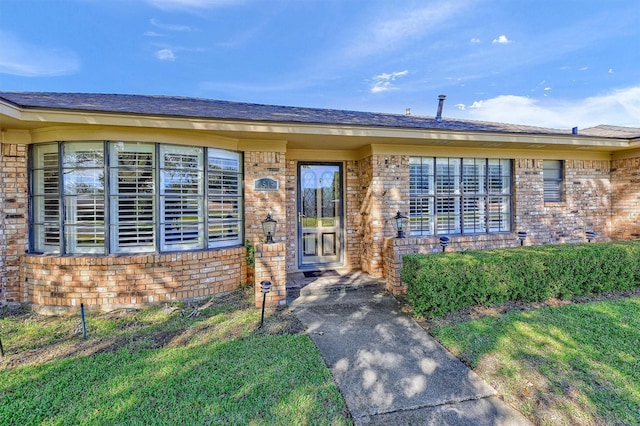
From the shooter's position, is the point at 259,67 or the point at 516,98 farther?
the point at 516,98

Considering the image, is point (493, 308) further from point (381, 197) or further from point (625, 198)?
point (625, 198)

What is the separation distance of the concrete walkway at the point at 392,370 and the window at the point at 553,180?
529cm

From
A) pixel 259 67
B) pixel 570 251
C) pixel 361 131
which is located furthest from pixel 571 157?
pixel 259 67

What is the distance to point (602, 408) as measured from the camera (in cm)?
237

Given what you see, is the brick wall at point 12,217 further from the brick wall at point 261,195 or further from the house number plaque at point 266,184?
the house number plaque at point 266,184

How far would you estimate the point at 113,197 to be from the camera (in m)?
4.62

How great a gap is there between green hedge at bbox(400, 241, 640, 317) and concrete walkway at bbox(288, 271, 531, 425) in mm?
584

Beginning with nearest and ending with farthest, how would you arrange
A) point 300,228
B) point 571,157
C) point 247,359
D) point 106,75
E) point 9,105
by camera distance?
point 247,359, point 9,105, point 300,228, point 571,157, point 106,75

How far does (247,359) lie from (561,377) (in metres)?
2.92

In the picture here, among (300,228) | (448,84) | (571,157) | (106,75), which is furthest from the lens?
(106,75)

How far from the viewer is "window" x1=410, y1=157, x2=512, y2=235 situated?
659 centimetres

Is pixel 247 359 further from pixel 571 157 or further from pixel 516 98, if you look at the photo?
pixel 516 98

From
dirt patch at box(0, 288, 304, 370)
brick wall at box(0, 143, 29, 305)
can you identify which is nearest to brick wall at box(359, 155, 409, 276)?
dirt patch at box(0, 288, 304, 370)

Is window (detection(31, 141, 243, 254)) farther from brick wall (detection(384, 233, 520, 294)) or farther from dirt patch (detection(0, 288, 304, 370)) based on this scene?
brick wall (detection(384, 233, 520, 294))
